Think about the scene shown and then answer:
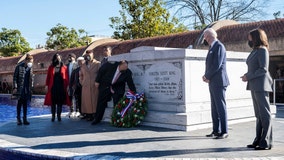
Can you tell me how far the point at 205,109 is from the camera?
763cm

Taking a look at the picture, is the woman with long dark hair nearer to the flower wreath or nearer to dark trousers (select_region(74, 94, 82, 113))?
the flower wreath

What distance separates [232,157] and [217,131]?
164cm

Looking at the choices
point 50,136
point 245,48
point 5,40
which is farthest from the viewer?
point 5,40

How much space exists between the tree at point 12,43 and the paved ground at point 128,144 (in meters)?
48.3

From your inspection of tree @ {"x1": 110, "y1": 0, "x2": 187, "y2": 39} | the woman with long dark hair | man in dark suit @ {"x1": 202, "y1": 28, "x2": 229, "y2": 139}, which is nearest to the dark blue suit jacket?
man in dark suit @ {"x1": 202, "y1": 28, "x2": 229, "y2": 139}

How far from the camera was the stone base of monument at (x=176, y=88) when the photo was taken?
23.6 ft

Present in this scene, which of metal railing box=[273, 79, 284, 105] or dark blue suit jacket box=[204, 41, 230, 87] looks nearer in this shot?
dark blue suit jacket box=[204, 41, 230, 87]

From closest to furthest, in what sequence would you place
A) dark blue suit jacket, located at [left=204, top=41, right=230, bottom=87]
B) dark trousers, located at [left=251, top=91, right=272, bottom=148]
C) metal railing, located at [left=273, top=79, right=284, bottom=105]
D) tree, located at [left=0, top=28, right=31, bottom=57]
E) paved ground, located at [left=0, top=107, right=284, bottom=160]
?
paved ground, located at [left=0, top=107, right=284, bottom=160]
dark trousers, located at [left=251, top=91, right=272, bottom=148]
dark blue suit jacket, located at [left=204, top=41, right=230, bottom=87]
metal railing, located at [left=273, top=79, right=284, bottom=105]
tree, located at [left=0, top=28, right=31, bottom=57]

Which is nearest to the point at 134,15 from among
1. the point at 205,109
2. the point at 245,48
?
the point at 245,48

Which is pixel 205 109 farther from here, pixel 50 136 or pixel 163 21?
pixel 163 21

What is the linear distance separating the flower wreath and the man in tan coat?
4.34 feet

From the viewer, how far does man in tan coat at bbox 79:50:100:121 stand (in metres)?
9.03

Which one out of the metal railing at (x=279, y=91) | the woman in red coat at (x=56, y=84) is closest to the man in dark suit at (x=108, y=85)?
the woman in red coat at (x=56, y=84)

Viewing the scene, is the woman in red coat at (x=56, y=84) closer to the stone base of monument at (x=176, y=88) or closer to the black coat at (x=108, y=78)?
the black coat at (x=108, y=78)
